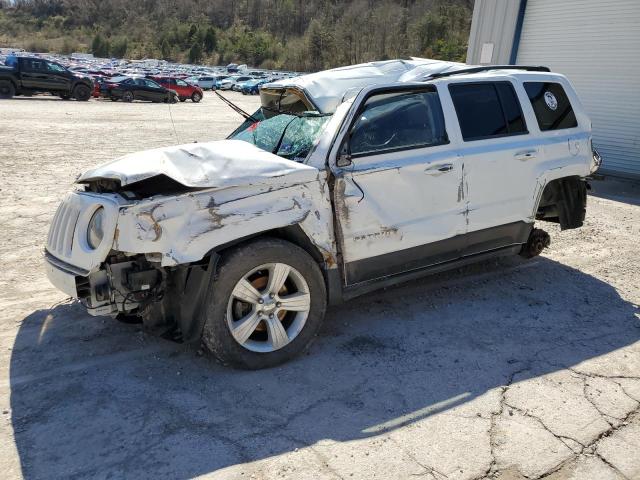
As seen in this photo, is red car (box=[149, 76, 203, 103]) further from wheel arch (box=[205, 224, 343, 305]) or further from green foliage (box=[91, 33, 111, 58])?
green foliage (box=[91, 33, 111, 58])

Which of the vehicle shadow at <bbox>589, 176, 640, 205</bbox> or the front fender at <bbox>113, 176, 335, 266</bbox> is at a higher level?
the front fender at <bbox>113, 176, 335, 266</bbox>

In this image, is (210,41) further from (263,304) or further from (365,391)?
(365,391)

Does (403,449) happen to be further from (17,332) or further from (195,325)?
(17,332)

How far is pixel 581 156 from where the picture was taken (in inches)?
208

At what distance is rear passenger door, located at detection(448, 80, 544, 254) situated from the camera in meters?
4.50

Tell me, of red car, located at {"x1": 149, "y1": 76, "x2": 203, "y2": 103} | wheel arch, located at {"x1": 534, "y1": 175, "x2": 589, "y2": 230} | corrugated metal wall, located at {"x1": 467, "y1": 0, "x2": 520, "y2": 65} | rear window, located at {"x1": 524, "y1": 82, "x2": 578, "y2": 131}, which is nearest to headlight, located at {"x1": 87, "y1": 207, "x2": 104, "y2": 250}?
rear window, located at {"x1": 524, "y1": 82, "x2": 578, "y2": 131}

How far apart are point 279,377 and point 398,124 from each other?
7.07 feet

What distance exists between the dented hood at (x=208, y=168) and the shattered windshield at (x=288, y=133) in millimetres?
330

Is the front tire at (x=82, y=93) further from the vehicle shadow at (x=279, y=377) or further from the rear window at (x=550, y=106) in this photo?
the rear window at (x=550, y=106)

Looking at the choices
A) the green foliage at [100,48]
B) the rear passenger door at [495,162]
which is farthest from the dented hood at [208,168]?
the green foliage at [100,48]

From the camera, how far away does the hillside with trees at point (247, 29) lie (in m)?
67.4

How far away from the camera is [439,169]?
427 centimetres

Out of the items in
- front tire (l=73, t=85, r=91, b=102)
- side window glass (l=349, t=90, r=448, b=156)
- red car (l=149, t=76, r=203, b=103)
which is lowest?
Answer: red car (l=149, t=76, r=203, b=103)

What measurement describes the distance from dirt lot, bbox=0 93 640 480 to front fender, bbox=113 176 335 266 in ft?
3.10
